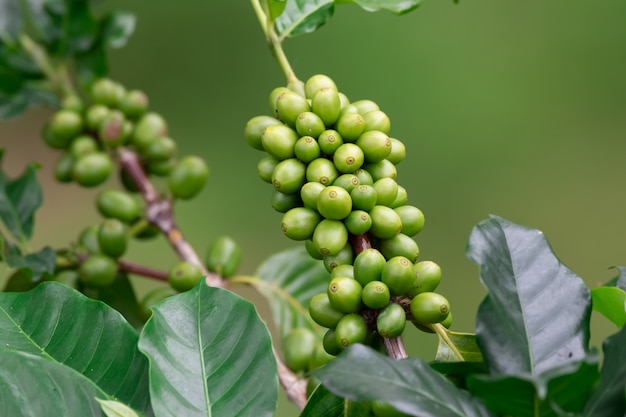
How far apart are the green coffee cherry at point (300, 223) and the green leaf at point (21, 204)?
0.46 metres

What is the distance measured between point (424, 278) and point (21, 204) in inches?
22.4

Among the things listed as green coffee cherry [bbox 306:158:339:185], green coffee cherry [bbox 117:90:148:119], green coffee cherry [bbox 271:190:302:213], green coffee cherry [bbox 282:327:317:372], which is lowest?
green coffee cherry [bbox 282:327:317:372]

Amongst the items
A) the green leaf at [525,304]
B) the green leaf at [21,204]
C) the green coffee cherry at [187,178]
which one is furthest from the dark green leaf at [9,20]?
the green leaf at [525,304]

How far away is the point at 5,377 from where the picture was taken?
1.51 ft

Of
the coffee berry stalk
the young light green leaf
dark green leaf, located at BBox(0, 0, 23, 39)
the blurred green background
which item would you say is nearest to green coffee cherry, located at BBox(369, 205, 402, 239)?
the coffee berry stalk

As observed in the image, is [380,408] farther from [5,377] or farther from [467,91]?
[467,91]

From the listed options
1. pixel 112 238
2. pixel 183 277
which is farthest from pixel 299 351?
pixel 112 238

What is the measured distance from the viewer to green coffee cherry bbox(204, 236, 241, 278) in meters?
0.85

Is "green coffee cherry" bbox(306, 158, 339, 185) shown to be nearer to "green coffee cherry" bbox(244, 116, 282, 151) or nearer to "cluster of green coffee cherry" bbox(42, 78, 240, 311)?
"green coffee cherry" bbox(244, 116, 282, 151)

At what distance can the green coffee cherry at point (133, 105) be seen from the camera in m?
0.96

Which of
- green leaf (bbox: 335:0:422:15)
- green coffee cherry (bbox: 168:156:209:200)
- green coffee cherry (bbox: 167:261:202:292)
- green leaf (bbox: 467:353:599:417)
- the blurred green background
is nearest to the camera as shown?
green leaf (bbox: 467:353:599:417)

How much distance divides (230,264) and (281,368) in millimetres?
159

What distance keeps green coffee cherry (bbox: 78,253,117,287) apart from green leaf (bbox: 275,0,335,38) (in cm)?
33

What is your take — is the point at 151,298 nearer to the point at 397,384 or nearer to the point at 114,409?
the point at 114,409
